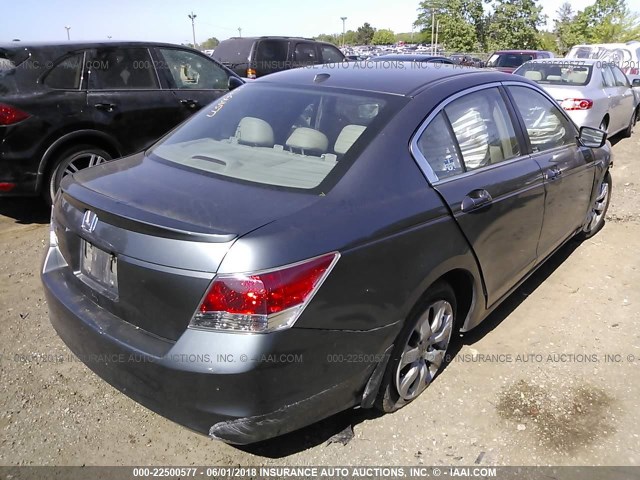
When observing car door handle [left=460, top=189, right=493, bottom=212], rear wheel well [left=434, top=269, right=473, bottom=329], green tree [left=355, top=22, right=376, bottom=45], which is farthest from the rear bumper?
green tree [left=355, top=22, right=376, bottom=45]

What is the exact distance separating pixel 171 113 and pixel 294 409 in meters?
4.87

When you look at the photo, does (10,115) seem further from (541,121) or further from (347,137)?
(541,121)

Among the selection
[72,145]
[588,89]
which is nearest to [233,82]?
[72,145]

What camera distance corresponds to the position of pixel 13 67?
5.21m

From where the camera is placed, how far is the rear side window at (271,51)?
12344mm

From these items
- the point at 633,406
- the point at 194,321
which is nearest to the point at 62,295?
the point at 194,321

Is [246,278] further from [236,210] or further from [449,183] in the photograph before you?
[449,183]

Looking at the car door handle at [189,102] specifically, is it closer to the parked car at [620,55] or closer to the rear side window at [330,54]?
the rear side window at [330,54]

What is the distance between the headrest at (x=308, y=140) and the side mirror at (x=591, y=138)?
2.59 metres

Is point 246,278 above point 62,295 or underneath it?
above

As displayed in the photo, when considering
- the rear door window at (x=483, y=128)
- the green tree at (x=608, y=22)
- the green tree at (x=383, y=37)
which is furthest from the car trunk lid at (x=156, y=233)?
the green tree at (x=383, y=37)

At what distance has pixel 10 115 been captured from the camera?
5.00m

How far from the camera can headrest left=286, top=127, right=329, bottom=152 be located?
279 cm

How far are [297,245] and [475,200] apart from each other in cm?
125
